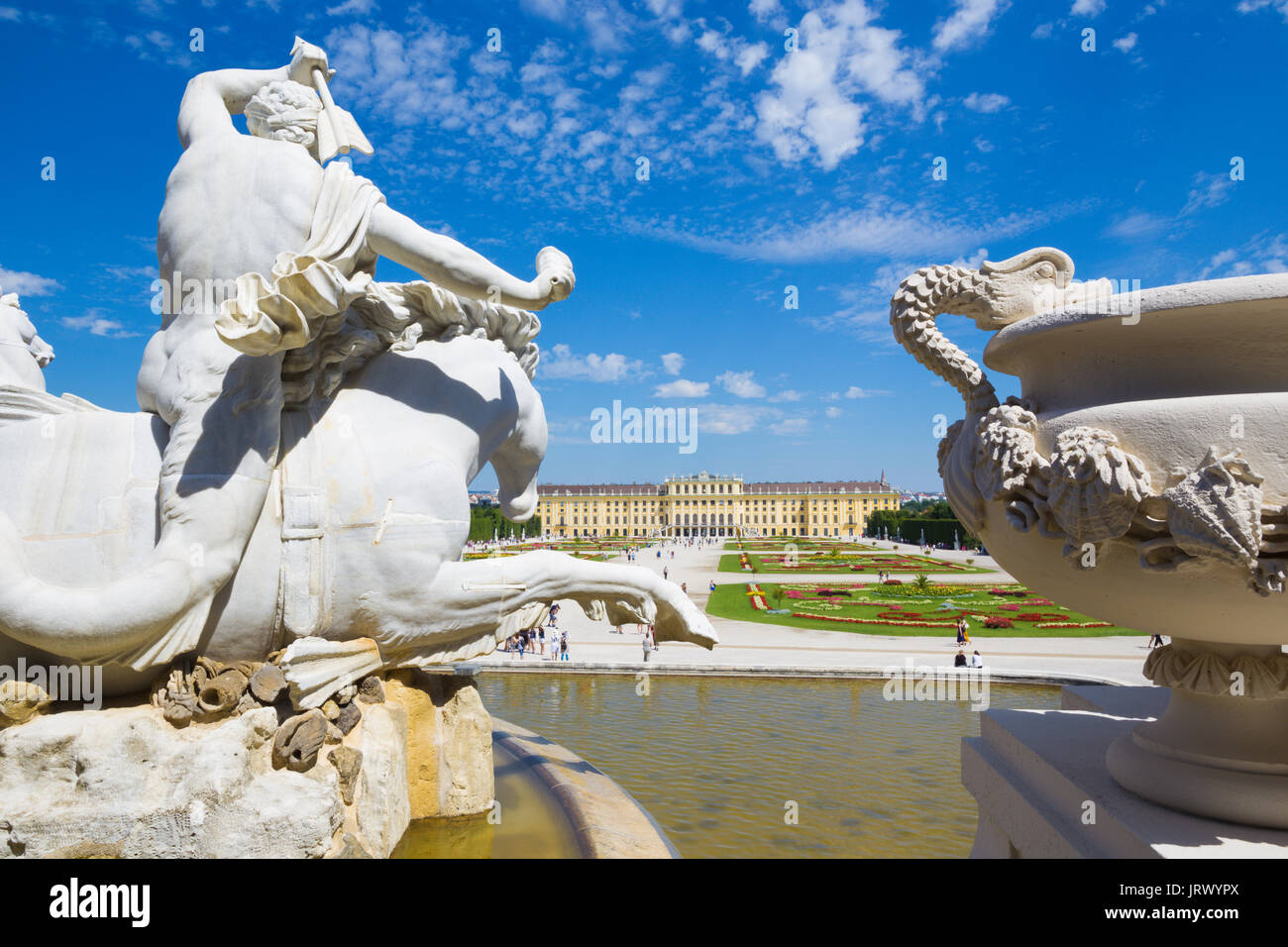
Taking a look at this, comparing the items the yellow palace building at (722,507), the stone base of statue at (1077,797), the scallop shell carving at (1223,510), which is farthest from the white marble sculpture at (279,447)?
the yellow palace building at (722,507)

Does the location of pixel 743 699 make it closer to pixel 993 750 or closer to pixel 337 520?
pixel 993 750

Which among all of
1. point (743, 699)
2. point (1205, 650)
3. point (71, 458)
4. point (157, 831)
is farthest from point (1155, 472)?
point (743, 699)

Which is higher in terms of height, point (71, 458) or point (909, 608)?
point (71, 458)

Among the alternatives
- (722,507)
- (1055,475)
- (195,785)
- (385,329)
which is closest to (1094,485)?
(1055,475)

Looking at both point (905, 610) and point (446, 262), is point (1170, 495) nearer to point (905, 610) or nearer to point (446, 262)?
point (446, 262)

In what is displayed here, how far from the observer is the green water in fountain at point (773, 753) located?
616cm

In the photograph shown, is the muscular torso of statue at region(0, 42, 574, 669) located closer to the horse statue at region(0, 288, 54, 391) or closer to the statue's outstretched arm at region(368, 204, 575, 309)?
the statue's outstretched arm at region(368, 204, 575, 309)

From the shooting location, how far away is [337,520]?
145 inches

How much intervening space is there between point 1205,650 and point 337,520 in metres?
3.51

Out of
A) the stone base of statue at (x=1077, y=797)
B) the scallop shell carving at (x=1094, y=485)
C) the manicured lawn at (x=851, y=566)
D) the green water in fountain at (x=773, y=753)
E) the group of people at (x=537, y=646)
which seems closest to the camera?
the scallop shell carving at (x=1094, y=485)

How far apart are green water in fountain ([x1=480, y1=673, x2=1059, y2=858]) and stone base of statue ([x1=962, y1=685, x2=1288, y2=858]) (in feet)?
7.76

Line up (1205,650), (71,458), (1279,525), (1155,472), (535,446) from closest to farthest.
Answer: (1279,525) < (1155,472) < (1205,650) < (71,458) < (535,446)

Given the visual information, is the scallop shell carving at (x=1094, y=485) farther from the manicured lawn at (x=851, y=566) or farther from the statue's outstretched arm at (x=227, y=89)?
the manicured lawn at (x=851, y=566)
